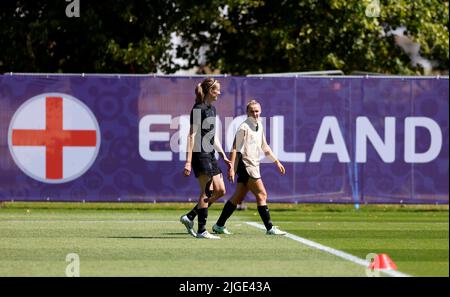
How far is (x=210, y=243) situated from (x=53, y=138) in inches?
356

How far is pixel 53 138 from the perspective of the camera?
22547 mm

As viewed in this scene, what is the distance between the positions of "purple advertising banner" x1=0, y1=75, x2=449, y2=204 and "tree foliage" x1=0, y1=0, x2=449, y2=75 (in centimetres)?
529

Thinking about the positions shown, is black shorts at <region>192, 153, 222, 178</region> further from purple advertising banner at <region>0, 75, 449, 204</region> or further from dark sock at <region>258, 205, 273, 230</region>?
purple advertising banner at <region>0, 75, 449, 204</region>

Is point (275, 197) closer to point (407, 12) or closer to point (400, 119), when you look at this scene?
point (400, 119)

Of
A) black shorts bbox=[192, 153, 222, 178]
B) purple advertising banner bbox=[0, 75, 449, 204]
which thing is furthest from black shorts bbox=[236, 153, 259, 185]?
purple advertising banner bbox=[0, 75, 449, 204]

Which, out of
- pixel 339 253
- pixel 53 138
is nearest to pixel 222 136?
pixel 53 138

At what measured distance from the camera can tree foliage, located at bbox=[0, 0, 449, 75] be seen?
28219 mm

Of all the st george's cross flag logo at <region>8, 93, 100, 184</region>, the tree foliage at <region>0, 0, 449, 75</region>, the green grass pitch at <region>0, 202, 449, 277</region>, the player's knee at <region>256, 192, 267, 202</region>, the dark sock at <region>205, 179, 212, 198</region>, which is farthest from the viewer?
the tree foliage at <region>0, 0, 449, 75</region>

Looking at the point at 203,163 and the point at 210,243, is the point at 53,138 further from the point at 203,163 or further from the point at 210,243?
the point at 210,243

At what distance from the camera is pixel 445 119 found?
2291cm

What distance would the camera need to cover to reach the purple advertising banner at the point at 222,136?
22.6 m

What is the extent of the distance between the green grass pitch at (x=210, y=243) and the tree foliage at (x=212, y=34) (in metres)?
6.48

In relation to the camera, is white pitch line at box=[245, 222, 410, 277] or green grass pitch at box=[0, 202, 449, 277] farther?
green grass pitch at box=[0, 202, 449, 277]
